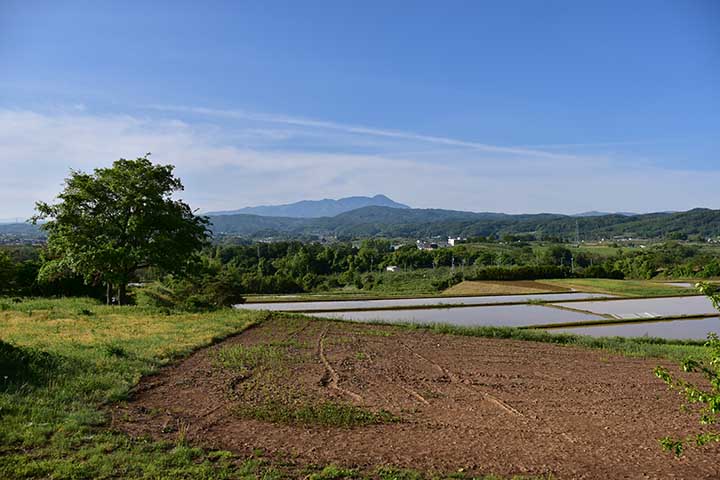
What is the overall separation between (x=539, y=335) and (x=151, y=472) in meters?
16.1

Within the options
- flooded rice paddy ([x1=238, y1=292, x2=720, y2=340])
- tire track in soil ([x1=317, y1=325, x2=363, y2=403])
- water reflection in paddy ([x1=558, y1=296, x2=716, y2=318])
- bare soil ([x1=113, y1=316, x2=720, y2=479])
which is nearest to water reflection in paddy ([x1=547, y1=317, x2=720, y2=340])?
flooded rice paddy ([x1=238, y1=292, x2=720, y2=340])

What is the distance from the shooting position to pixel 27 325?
55.2 feet

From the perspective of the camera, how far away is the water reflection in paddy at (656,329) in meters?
22.3

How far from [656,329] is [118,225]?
1058 inches

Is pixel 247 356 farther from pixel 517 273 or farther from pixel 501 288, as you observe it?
pixel 517 273

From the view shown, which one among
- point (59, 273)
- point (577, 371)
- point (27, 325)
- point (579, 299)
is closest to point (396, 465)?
point (577, 371)

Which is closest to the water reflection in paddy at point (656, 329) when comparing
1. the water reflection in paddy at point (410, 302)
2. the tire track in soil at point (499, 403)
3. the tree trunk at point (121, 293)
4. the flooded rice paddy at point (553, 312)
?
the flooded rice paddy at point (553, 312)

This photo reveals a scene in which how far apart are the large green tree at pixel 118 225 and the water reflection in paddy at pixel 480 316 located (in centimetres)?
881

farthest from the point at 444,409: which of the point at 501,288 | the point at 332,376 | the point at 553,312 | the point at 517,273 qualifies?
the point at 517,273

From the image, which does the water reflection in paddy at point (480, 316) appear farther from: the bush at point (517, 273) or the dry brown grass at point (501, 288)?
the bush at point (517, 273)

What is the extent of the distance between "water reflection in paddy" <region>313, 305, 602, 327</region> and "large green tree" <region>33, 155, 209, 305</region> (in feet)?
28.9

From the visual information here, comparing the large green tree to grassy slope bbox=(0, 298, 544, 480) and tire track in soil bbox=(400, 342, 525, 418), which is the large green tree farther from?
tire track in soil bbox=(400, 342, 525, 418)

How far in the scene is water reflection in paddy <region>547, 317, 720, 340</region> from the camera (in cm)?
2233

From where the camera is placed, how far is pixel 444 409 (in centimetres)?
959
